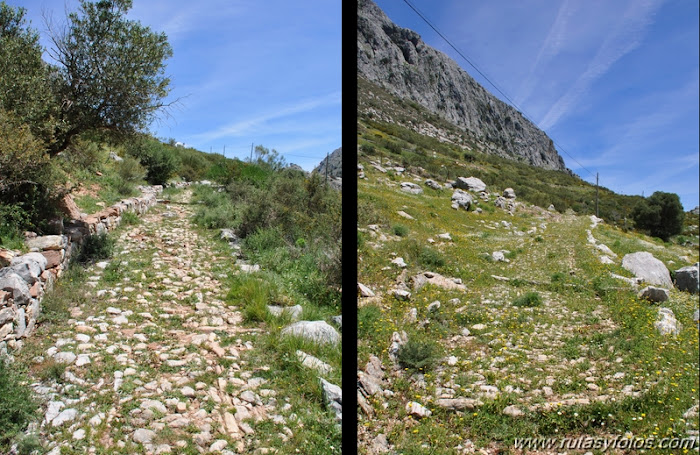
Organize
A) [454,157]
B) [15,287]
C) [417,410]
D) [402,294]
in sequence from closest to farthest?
[417,410] → [15,287] → [402,294] → [454,157]

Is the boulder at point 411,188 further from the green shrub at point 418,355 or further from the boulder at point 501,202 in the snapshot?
the green shrub at point 418,355

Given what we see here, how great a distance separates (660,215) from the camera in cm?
175

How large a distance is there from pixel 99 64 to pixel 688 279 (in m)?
6.14

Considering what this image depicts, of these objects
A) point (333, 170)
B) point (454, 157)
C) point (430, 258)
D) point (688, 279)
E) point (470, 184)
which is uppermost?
point (333, 170)

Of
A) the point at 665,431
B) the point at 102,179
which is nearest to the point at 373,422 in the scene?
the point at 665,431

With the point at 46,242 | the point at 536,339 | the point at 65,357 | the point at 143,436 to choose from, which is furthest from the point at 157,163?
the point at 536,339

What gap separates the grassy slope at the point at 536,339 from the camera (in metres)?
1.76

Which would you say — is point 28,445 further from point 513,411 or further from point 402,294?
point 402,294

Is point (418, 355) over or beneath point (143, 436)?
over

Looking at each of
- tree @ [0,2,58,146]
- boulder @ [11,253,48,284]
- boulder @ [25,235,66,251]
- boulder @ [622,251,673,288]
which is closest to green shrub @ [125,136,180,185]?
tree @ [0,2,58,146]

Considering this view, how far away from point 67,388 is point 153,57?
4253mm

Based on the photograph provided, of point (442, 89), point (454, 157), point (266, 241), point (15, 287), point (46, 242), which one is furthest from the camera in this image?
point (266, 241)

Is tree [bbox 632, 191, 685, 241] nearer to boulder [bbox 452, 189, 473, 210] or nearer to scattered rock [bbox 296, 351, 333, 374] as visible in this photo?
boulder [bbox 452, 189, 473, 210]

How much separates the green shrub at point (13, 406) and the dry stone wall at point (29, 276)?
389 millimetres
